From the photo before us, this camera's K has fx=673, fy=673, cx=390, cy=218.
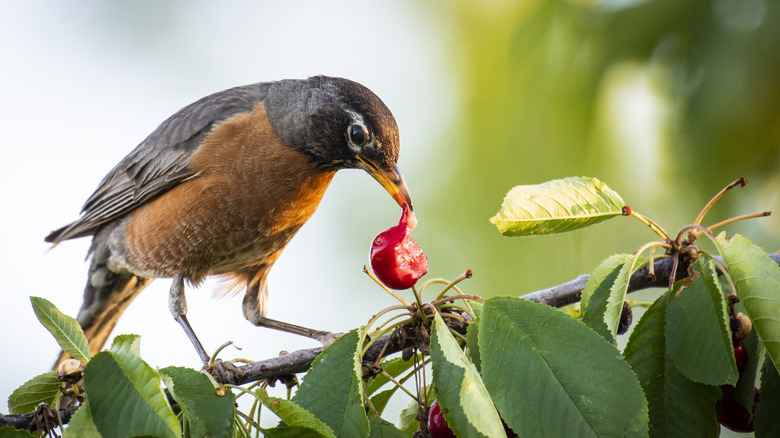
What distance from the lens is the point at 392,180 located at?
3258mm

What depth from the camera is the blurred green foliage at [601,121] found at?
449 cm

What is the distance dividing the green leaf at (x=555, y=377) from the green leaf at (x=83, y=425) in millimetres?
832

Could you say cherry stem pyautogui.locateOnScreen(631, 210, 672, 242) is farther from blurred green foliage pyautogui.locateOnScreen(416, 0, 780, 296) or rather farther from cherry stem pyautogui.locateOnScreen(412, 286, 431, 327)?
blurred green foliage pyautogui.locateOnScreen(416, 0, 780, 296)

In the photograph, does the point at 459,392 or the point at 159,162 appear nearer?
the point at 459,392

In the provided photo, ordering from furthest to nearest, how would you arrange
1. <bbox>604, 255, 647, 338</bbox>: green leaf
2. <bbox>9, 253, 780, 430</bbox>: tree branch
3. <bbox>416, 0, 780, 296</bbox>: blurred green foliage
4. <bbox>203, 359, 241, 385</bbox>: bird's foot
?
<bbox>416, 0, 780, 296</bbox>: blurred green foliage → <bbox>203, 359, 241, 385</bbox>: bird's foot → <bbox>9, 253, 780, 430</bbox>: tree branch → <bbox>604, 255, 647, 338</bbox>: green leaf

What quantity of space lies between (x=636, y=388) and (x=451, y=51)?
17.7ft

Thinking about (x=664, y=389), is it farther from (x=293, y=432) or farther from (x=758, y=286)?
(x=293, y=432)

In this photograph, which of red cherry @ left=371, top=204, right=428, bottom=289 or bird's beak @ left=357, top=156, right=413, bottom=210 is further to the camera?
bird's beak @ left=357, top=156, right=413, bottom=210

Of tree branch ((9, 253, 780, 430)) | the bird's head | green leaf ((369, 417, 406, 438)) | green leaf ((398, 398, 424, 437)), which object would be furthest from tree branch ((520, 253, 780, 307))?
the bird's head

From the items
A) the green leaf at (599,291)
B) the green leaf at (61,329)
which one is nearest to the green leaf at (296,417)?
the green leaf at (61,329)

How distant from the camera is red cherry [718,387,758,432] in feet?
5.87

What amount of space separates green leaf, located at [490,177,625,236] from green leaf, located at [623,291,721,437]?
0.29 meters

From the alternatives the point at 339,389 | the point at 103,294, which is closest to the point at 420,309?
the point at 339,389

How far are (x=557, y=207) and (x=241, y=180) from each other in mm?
2191
